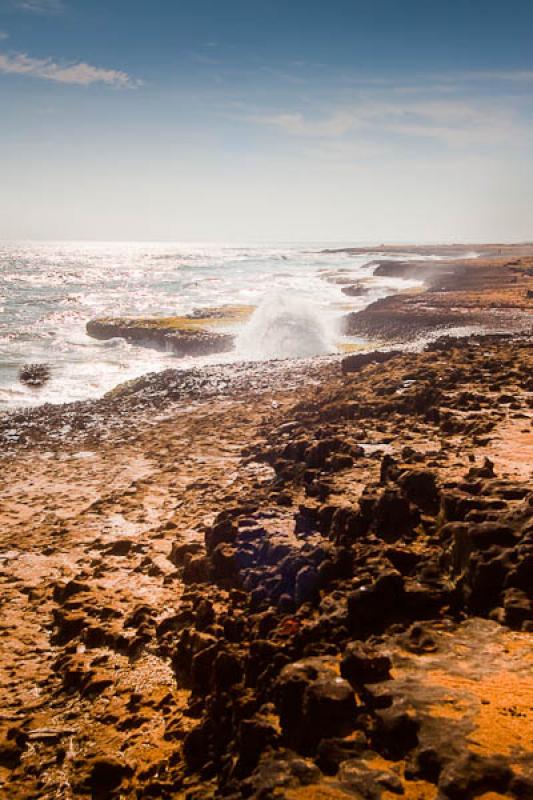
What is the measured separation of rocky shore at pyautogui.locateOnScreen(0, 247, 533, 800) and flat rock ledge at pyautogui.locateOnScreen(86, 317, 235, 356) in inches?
988

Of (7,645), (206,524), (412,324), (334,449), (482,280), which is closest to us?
(7,645)

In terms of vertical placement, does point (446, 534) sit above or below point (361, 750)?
above

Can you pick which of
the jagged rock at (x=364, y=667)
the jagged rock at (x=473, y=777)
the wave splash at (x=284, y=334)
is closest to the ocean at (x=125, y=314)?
the wave splash at (x=284, y=334)

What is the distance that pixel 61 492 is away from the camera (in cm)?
1539

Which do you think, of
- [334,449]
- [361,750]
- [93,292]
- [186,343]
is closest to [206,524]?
[334,449]

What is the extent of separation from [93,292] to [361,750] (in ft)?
304

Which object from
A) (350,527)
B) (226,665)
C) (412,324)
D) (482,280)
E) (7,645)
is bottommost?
(7,645)

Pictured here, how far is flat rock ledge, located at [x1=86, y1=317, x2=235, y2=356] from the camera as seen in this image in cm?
4134

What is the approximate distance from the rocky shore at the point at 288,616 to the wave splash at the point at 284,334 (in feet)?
69.3

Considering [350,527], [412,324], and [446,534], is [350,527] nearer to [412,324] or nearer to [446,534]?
[446,534]

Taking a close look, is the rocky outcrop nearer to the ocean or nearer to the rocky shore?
the ocean

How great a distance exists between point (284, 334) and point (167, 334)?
1016 centimetres

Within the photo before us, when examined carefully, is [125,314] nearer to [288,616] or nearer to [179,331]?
[179,331]

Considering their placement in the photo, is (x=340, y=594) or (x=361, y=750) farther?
(x=340, y=594)
